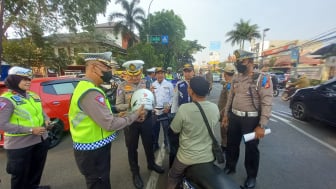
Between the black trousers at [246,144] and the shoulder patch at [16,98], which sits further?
the black trousers at [246,144]

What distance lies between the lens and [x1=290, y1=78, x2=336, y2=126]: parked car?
5.60m

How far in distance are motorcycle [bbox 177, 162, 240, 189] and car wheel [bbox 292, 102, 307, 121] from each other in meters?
6.23

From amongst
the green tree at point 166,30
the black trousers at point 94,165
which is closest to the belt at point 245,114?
the black trousers at point 94,165

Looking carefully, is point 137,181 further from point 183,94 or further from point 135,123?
point 183,94

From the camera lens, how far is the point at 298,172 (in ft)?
11.8

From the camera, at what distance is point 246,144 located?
3023mm

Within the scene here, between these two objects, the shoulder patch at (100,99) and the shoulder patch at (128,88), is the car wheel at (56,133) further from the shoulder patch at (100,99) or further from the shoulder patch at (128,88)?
the shoulder patch at (100,99)

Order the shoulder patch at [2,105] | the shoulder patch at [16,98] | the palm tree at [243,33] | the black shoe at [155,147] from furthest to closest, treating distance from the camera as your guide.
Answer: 1. the palm tree at [243,33]
2. the black shoe at [155,147]
3. the shoulder patch at [16,98]
4. the shoulder patch at [2,105]

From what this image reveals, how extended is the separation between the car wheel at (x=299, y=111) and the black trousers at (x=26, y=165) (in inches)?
283

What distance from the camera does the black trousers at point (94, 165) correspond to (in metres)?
1.94

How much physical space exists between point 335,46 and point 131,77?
18.1m

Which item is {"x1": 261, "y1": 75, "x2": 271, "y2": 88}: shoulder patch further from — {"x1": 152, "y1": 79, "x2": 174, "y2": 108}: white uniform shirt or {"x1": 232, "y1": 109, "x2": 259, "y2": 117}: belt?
{"x1": 152, "y1": 79, "x2": 174, "y2": 108}: white uniform shirt

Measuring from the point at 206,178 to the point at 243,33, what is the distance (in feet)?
158

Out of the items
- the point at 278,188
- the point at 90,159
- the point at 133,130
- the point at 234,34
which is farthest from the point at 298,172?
the point at 234,34
